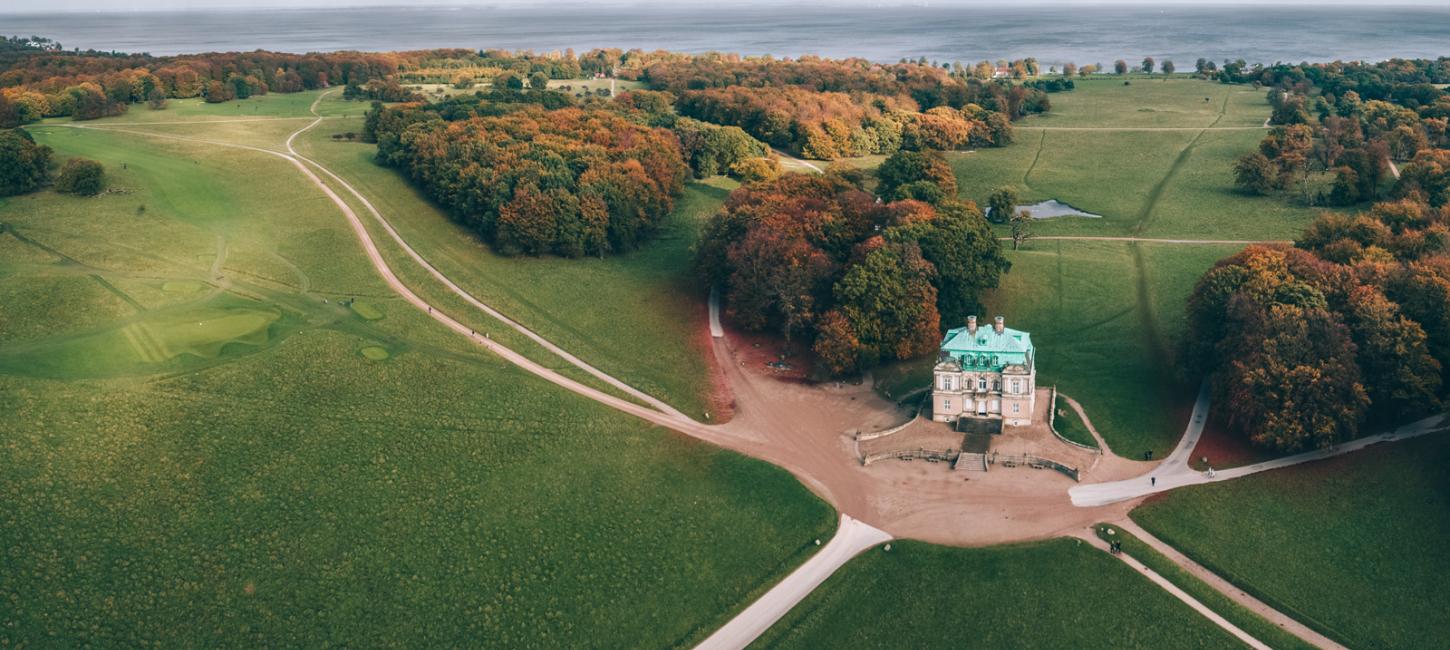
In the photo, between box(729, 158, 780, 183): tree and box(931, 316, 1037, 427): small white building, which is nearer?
box(931, 316, 1037, 427): small white building

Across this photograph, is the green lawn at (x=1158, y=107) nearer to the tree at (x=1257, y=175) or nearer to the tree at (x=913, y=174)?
the tree at (x=1257, y=175)

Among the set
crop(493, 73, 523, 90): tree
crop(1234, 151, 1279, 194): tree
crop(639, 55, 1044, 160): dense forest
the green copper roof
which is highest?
crop(493, 73, 523, 90): tree

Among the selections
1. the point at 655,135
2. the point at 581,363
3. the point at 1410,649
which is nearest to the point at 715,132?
the point at 655,135

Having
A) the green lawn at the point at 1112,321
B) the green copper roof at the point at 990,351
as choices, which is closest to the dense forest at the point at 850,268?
the green lawn at the point at 1112,321

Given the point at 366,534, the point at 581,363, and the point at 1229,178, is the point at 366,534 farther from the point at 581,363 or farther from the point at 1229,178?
the point at 1229,178

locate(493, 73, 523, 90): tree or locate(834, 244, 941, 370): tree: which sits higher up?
locate(493, 73, 523, 90): tree

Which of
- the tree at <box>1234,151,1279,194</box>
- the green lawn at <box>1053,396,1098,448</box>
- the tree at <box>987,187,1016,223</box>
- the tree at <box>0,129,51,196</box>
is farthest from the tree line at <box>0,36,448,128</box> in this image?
the tree at <box>1234,151,1279,194</box>

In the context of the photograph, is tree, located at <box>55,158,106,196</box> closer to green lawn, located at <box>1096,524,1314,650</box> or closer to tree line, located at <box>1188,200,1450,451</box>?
green lawn, located at <box>1096,524,1314,650</box>

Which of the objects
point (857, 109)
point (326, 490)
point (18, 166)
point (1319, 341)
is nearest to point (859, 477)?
point (1319, 341)

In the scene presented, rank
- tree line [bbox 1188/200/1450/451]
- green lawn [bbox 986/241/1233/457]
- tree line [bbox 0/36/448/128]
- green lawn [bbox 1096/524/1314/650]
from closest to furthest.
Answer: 1. green lawn [bbox 1096/524/1314/650]
2. tree line [bbox 1188/200/1450/451]
3. green lawn [bbox 986/241/1233/457]
4. tree line [bbox 0/36/448/128]
